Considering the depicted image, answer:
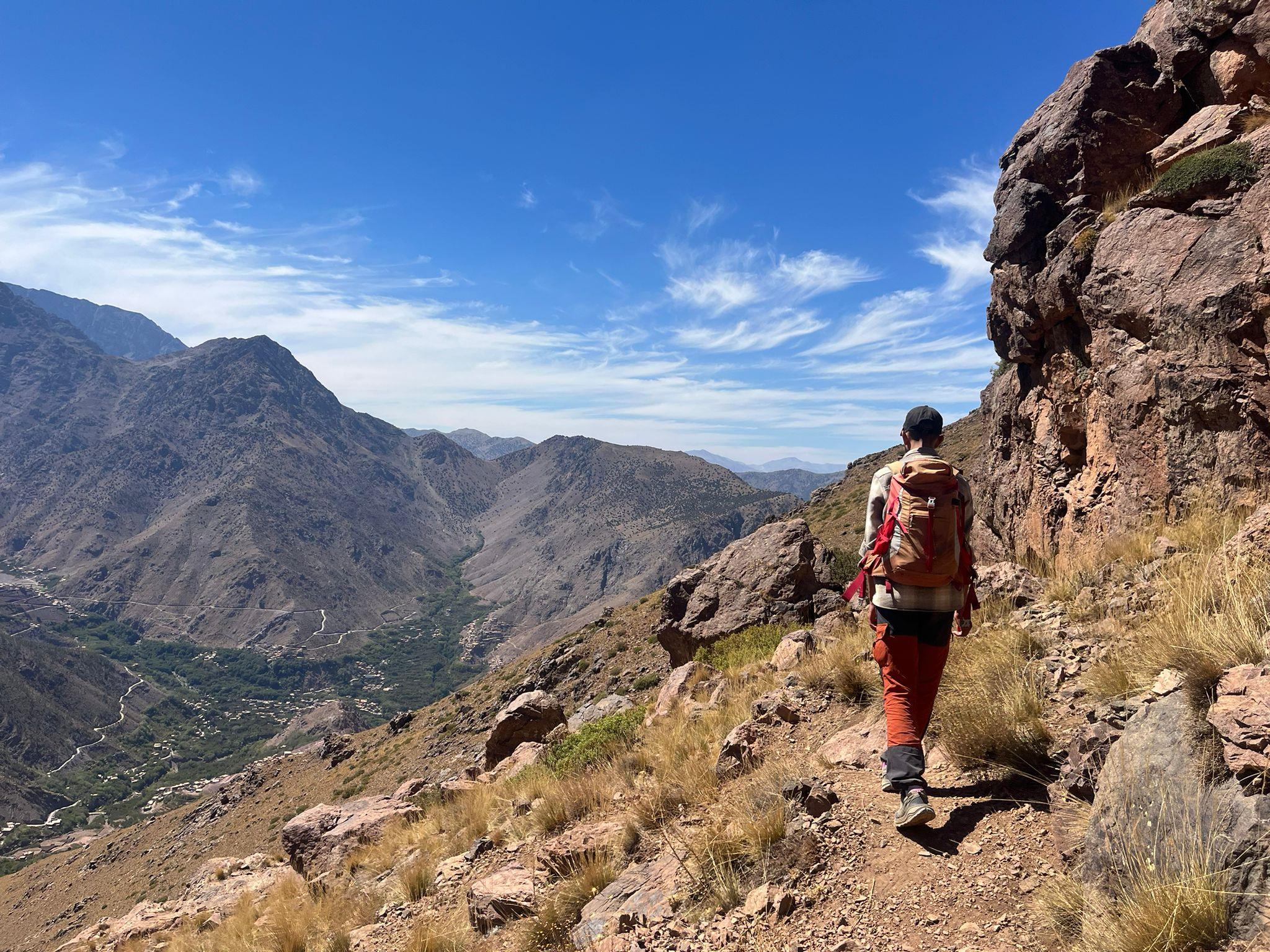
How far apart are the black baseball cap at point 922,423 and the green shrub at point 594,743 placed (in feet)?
18.9

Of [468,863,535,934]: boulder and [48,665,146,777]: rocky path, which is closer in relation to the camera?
[468,863,535,934]: boulder

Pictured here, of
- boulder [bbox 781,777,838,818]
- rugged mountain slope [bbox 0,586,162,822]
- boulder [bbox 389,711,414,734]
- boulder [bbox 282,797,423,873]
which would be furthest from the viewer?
rugged mountain slope [bbox 0,586,162,822]

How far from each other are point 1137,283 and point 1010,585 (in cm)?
454

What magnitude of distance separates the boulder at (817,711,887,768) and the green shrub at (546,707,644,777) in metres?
3.40

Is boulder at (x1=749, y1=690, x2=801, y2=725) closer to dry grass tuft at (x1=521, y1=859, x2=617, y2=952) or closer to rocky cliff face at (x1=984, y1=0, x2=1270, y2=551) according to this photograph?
dry grass tuft at (x1=521, y1=859, x2=617, y2=952)

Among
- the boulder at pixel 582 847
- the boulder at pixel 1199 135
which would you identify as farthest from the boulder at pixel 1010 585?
the boulder at pixel 1199 135

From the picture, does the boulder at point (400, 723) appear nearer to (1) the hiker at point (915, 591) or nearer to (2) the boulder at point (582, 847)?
(2) the boulder at point (582, 847)

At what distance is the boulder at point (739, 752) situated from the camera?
604 cm

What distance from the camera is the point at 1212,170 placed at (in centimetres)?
824

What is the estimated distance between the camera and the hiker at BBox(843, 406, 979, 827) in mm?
4297

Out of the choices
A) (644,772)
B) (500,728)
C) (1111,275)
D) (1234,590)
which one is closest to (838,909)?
(1234,590)

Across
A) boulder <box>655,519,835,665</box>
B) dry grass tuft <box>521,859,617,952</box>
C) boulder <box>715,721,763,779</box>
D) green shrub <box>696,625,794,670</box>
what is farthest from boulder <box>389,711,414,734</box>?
dry grass tuft <box>521,859,617,952</box>

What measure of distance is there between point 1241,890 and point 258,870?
15066mm

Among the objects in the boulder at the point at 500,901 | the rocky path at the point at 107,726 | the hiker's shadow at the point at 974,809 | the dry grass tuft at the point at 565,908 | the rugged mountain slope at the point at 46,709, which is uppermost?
the hiker's shadow at the point at 974,809
